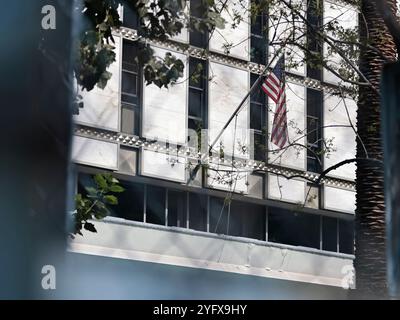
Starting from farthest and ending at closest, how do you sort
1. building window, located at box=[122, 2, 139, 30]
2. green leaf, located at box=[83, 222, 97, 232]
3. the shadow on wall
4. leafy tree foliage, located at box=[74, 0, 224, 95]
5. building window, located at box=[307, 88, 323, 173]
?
green leaf, located at box=[83, 222, 97, 232], building window, located at box=[122, 2, 139, 30], building window, located at box=[307, 88, 323, 173], leafy tree foliage, located at box=[74, 0, 224, 95], the shadow on wall

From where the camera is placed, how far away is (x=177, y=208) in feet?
8.58

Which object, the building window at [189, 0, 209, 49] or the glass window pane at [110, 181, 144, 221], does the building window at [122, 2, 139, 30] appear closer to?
the building window at [189, 0, 209, 49]

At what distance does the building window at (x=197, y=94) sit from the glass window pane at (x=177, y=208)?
314 millimetres

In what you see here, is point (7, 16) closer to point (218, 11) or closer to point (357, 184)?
point (218, 11)

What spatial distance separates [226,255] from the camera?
220cm

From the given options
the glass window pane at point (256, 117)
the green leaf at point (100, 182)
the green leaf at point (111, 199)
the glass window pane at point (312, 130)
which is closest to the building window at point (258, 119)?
the glass window pane at point (256, 117)

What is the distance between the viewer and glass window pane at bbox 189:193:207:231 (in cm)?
227

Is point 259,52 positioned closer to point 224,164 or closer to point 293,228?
point 224,164

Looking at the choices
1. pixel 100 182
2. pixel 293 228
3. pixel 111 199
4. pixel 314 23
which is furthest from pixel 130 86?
pixel 314 23

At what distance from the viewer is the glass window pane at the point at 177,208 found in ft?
8.18

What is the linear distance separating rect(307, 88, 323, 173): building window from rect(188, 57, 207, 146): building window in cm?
29

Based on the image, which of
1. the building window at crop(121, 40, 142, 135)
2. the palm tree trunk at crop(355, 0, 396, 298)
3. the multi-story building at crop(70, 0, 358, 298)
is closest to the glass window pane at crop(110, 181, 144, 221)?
the multi-story building at crop(70, 0, 358, 298)

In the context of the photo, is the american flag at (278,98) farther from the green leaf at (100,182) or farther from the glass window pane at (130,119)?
the green leaf at (100,182)

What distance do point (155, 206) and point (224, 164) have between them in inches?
23.8
